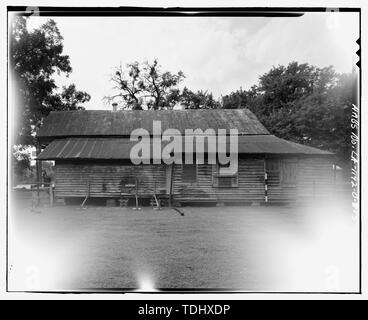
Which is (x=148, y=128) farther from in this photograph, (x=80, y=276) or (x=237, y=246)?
(x=80, y=276)

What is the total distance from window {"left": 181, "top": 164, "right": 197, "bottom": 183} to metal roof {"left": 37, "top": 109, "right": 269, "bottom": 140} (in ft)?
10.4

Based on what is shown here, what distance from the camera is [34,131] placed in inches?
733

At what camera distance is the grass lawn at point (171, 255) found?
12.9ft

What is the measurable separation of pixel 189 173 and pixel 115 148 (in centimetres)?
400

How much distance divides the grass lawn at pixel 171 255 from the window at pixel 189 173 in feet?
19.6

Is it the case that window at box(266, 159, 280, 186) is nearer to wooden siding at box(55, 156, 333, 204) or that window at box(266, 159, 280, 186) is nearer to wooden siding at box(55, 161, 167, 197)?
wooden siding at box(55, 156, 333, 204)

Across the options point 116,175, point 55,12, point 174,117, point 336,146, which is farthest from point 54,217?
point 336,146

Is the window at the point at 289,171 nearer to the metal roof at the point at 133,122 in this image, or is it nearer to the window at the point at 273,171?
the window at the point at 273,171

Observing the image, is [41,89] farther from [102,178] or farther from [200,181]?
[200,181]

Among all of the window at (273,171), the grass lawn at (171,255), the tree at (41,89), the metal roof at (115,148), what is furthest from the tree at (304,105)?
the tree at (41,89)

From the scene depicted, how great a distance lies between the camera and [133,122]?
1917 centimetres

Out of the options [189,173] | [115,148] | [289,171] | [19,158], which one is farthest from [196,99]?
[19,158]

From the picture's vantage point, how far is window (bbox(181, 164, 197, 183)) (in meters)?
15.4

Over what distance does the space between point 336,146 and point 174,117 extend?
417 inches
